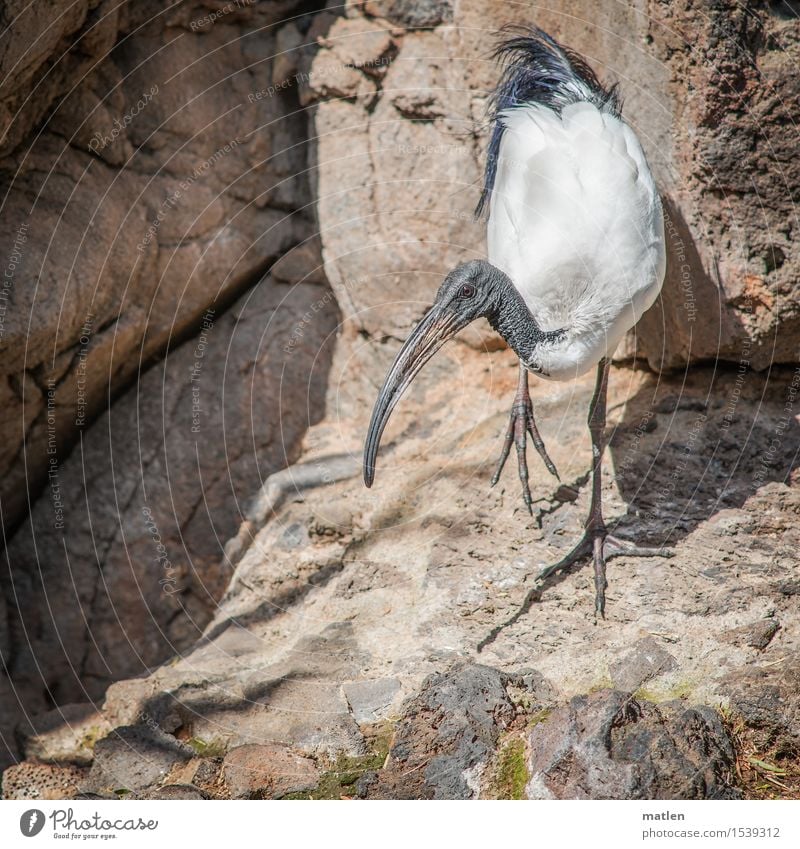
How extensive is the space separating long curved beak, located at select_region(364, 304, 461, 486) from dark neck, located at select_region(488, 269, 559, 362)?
187 mm

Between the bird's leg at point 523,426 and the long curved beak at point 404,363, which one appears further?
the bird's leg at point 523,426

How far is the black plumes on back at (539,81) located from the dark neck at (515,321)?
0.99 metres

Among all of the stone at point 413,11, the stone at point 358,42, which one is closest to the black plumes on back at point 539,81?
the stone at point 413,11

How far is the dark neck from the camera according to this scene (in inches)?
149

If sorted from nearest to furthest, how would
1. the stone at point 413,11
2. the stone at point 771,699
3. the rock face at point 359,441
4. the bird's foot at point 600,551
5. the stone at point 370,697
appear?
the stone at point 771,699
the rock face at point 359,441
the stone at point 370,697
the bird's foot at point 600,551
the stone at point 413,11

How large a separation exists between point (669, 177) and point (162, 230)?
277cm

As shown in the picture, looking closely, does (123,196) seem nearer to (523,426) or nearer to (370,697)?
(523,426)

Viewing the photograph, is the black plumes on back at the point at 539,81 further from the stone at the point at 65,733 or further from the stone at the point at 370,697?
the stone at the point at 65,733

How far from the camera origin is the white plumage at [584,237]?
374 cm

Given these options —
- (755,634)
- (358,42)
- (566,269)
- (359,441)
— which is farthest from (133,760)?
(358,42)

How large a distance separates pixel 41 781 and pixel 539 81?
3733 mm

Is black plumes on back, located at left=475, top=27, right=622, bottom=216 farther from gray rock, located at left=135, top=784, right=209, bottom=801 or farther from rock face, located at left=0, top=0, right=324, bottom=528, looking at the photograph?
gray rock, located at left=135, top=784, right=209, bottom=801

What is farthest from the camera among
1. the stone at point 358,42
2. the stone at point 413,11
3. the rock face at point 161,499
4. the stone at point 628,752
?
the rock face at point 161,499

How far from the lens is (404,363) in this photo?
3.73 meters
